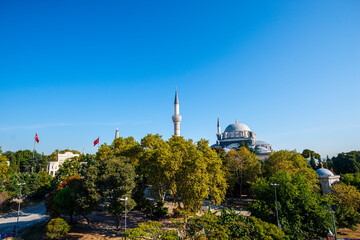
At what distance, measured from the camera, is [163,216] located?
24750 millimetres

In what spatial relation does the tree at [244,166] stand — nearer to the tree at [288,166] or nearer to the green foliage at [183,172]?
the tree at [288,166]

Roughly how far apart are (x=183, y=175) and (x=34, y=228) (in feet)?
60.1

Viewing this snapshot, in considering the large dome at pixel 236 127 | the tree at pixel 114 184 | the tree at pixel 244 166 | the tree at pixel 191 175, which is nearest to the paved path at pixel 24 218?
the tree at pixel 114 184

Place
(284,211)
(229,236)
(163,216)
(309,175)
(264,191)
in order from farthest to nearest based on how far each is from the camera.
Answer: (309,175), (163,216), (264,191), (284,211), (229,236)

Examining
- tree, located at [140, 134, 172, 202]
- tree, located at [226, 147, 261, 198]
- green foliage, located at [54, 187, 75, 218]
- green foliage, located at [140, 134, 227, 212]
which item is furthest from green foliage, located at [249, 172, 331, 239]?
green foliage, located at [54, 187, 75, 218]

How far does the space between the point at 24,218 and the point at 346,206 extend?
39.9 metres

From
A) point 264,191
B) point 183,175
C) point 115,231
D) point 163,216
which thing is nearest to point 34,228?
point 115,231

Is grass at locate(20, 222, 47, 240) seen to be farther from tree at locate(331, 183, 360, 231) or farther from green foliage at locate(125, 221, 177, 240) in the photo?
tree at locate(331, 183, 360, 231)

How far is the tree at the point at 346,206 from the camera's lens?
67.7 feet

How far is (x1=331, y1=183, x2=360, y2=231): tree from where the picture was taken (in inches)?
813

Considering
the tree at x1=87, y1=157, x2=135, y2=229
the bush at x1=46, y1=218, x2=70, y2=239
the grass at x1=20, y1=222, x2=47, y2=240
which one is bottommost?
the grass at x1=20, y1=222, x2=47, y2=240

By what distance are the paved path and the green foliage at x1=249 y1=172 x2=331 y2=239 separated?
88.2ft

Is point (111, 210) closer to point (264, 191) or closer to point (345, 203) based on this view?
point (264, 191)

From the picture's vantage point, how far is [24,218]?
27.8 m
